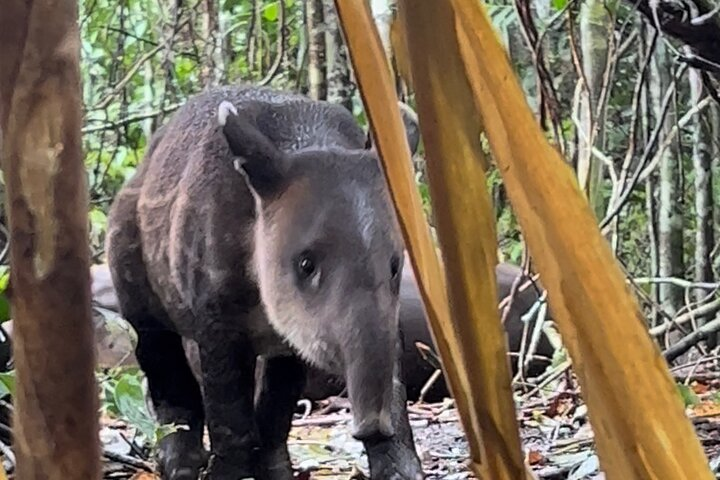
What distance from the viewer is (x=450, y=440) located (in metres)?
3.22

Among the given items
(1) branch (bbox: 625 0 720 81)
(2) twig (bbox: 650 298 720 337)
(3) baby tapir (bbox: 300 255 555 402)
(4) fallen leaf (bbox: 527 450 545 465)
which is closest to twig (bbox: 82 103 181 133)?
(3) baby tapir (bbox: 300 255 555 402)

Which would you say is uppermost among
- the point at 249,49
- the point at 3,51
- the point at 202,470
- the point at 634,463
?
the point at 249,49

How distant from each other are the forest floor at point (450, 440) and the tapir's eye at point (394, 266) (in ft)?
1.48

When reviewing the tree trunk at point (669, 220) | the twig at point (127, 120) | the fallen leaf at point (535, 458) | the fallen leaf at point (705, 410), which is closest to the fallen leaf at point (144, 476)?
the fallen leaf at point (535, 458)

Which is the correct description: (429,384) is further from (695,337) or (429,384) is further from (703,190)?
(703,190)

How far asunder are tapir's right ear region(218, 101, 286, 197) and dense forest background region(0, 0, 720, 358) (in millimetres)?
1150

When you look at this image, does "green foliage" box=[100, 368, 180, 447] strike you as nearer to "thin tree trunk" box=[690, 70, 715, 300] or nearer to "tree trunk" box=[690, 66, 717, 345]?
"tree trunk" box=[690, 66, 717, 345]

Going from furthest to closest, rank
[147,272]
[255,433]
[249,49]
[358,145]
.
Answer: [249,49], [147,272], [358,145], [255,433]

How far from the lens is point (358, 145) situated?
2.81 meters

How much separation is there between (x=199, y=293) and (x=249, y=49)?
2492 millimetres

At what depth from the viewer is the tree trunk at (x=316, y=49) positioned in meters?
4.26

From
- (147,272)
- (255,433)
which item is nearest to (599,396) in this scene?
(255,433)

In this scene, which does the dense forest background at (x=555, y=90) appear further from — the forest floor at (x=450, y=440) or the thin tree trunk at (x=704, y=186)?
the forest floor at (x=450, y=440)

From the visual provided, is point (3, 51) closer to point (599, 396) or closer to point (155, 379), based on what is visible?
point (599, 396)
